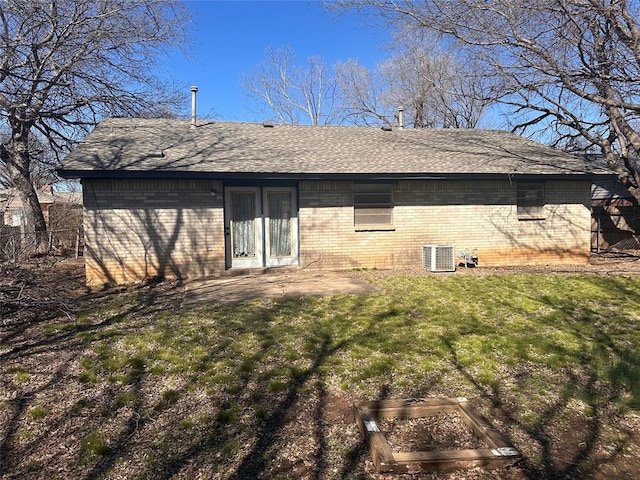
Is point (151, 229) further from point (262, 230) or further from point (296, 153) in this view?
point (296, 153)

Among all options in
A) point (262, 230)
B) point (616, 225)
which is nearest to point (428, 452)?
point (262, 230)

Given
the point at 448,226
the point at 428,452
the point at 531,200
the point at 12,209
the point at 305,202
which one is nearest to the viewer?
the point at 428,452

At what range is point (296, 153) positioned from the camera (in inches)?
474

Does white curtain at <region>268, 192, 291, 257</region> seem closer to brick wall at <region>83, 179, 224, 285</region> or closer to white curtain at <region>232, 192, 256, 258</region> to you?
white curtain at <region>232, 192, 256, 258</region>

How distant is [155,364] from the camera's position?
199 inches

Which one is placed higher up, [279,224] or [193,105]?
[193,105]

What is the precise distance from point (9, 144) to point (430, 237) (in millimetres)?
14180

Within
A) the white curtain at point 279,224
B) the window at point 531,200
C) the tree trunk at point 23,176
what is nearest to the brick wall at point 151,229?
the white curtain at point 279,224

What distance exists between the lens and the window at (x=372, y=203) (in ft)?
37.5

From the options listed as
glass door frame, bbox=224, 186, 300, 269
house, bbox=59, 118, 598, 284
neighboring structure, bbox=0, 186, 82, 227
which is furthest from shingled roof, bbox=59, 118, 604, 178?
neighboring structure, bbox=0, 186, 82, 227

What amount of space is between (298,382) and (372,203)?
293 inches

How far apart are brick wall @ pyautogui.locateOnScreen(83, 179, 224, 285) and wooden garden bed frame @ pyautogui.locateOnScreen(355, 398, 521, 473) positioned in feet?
24.5

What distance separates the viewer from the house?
1008cm

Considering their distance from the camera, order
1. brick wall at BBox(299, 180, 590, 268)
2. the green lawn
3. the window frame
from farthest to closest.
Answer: the window frame < brick wall at BBox(299, 180, 590, 268) < the green lawn
